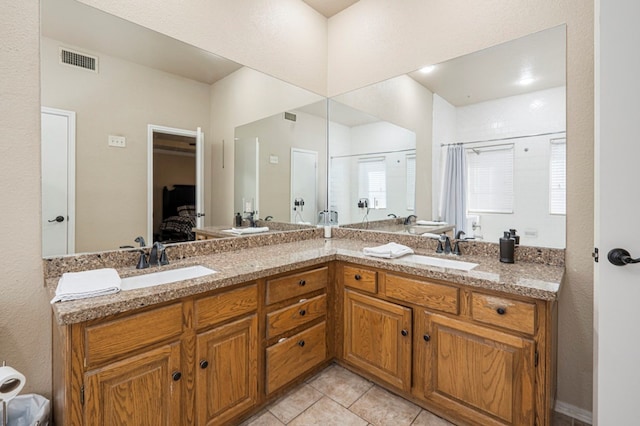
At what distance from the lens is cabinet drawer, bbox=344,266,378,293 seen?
1.89 metres

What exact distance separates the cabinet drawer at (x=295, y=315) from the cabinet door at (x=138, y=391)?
534 millimetres

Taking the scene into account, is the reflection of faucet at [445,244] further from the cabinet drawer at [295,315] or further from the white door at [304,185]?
the white door at [304,185]

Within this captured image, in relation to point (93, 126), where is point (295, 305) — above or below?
below

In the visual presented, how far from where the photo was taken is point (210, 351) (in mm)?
1419

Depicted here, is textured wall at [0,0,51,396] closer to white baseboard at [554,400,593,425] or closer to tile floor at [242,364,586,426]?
tile floor at [242,364,586,426]

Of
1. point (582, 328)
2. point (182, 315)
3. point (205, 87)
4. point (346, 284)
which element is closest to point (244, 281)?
point (182, 315)

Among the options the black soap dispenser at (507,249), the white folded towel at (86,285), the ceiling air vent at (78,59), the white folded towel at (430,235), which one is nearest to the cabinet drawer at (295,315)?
the white folded towel at (86,285)

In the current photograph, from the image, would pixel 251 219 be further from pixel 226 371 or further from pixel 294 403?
pixel 294 403

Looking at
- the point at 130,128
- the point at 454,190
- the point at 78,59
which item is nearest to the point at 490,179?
the point at 454,190

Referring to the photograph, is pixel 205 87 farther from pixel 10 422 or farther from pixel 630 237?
pixel 630 237

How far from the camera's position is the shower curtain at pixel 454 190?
2115 mm

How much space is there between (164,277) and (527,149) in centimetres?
226

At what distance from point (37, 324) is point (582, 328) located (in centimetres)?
283

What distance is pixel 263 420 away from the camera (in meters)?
1.66
